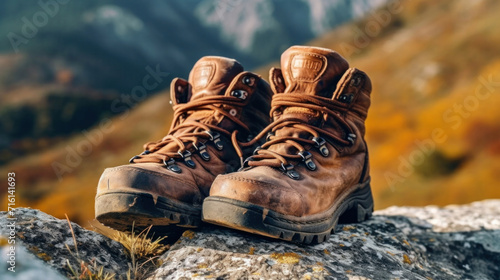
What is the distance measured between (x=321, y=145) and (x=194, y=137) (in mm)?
1108

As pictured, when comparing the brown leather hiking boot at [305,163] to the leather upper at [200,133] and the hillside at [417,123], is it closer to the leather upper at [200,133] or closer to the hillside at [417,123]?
the leather upper at [200,133]

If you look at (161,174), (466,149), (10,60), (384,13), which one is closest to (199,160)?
(161,174)

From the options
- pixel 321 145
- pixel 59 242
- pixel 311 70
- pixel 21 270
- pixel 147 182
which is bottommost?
pixel 21 270

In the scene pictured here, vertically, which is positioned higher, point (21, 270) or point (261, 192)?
point (261, 192)

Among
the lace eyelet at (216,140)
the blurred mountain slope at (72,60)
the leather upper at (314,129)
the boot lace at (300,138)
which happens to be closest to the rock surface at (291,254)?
the leather upper at (314,129)

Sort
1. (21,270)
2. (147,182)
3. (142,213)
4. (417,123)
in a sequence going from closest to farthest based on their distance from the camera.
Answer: (21,270)
(142,213)
(147,182)
(417,123)

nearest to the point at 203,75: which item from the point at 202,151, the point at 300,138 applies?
the point at 202,151

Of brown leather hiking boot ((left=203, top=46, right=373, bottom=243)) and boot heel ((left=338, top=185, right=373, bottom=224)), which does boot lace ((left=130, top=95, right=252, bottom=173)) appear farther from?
Answer: boot heel ((left=338, top=185, right=373, bottom=224))

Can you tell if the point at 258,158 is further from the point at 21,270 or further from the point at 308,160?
the point at 21,270

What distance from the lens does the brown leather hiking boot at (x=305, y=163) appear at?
3305mm

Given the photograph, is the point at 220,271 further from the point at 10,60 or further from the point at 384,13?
the point at 10,60

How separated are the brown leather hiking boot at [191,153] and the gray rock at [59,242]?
214mm

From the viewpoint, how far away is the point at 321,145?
3889 mm

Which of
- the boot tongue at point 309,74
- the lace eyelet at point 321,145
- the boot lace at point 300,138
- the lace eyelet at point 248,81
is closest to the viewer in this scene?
the boot lace at point 300,138
